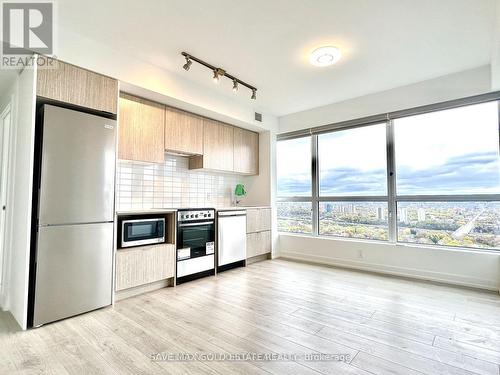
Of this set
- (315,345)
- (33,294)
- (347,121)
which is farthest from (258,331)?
(347,121)

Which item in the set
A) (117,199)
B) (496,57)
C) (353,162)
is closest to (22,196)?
(117,199)

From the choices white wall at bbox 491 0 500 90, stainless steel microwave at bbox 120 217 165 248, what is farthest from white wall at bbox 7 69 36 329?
white wall at bbox 491 0 500 90

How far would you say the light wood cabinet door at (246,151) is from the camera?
4.79 meters

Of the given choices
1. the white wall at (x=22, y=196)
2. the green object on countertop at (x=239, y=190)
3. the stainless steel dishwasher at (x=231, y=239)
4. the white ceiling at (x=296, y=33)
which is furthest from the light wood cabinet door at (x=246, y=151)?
the white wall at (x=22, y=196)

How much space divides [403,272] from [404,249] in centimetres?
33

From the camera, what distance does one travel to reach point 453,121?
357 centimetres

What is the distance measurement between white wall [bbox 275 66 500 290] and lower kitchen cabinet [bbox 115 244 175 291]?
2498mm

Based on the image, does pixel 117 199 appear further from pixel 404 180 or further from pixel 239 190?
pixel 404 180

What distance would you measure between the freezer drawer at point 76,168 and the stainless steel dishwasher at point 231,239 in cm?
170

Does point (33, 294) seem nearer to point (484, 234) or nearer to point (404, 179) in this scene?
point (404, 179)

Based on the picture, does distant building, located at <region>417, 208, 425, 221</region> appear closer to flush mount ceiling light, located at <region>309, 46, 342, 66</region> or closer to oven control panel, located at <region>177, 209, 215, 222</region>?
flush mount ceiling light, located at <region>309, 46, 342, 66</region>

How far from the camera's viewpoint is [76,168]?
252 cm

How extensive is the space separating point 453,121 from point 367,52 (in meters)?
1.71

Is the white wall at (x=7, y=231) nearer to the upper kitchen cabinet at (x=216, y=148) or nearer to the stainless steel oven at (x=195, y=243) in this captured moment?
the stainless steel oven at (x=195, y=243)
